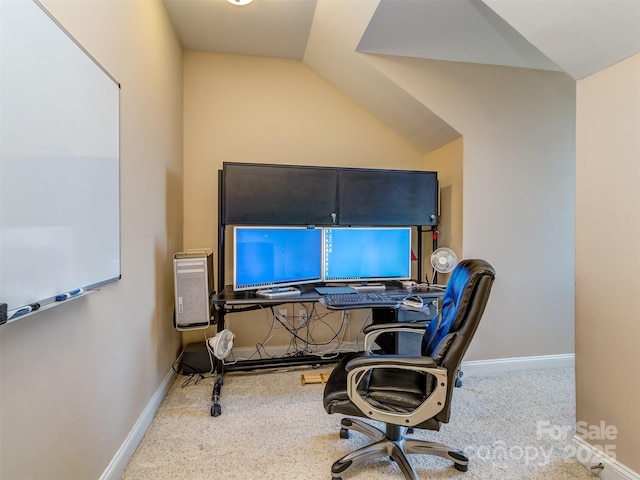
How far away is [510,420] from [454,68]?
2.57m

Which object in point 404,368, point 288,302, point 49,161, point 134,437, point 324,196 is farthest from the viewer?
point 324,196

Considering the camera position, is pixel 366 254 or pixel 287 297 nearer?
pixel 287 297

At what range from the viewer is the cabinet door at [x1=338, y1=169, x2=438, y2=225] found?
2.39 m

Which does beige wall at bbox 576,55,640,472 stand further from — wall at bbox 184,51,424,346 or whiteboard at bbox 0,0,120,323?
whiteboard at bbox 0,0,120,323

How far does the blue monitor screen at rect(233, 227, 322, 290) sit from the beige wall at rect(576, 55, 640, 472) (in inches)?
65.3

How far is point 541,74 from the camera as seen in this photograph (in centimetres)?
249

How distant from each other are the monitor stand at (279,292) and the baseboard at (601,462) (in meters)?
1.80

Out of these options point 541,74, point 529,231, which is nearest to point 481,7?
point 541,74

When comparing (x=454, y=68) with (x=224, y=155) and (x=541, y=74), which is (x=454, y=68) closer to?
(x=541, y=74)

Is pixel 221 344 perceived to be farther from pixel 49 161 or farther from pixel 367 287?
pixel 49 161

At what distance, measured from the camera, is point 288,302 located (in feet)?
6.66

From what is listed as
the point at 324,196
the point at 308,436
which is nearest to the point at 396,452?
the point at 308,436

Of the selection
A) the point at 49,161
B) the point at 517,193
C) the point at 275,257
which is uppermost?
the point at 517,193

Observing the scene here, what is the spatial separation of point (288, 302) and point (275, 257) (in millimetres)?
403
